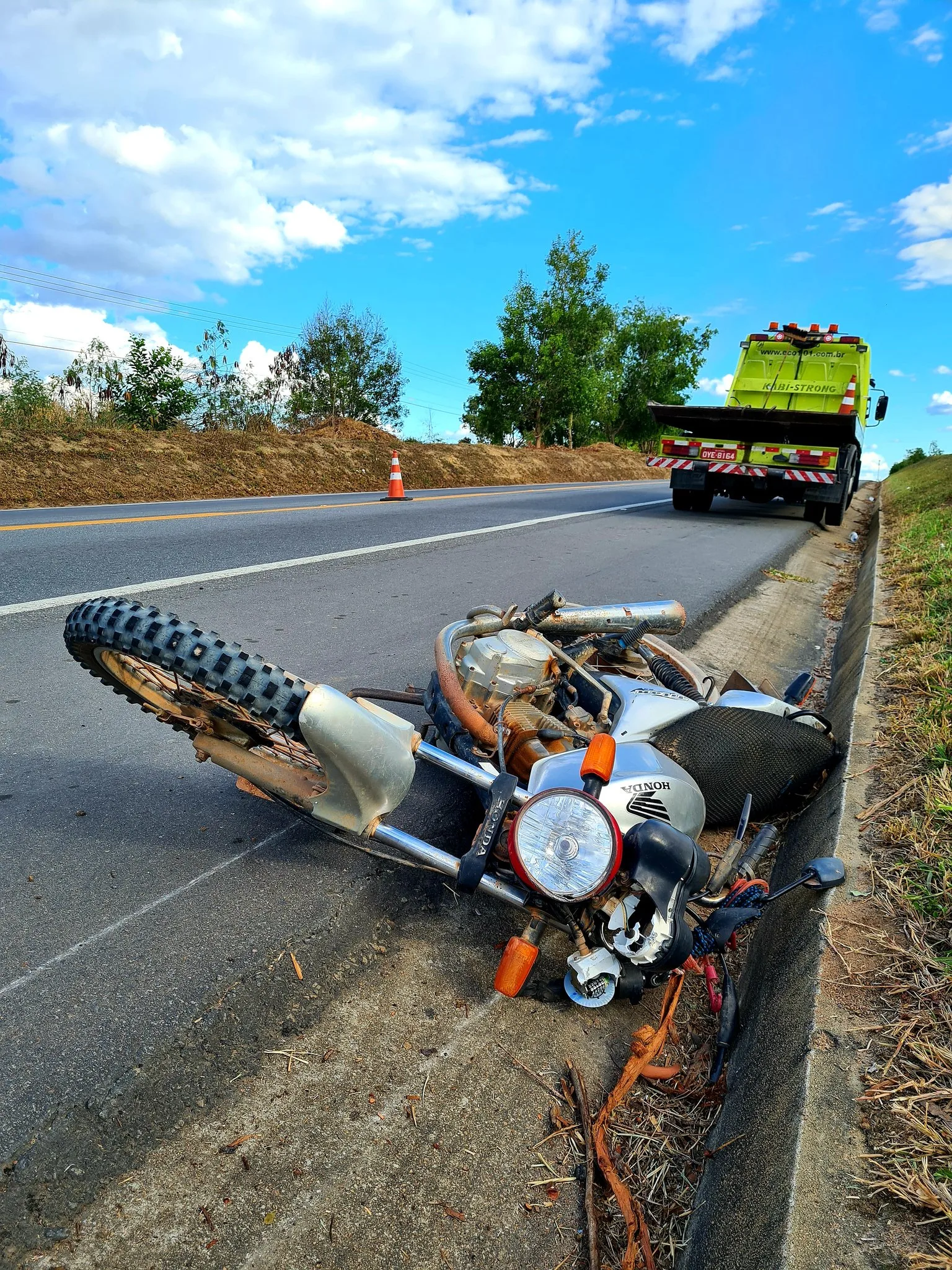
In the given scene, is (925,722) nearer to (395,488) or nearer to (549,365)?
(395,488)

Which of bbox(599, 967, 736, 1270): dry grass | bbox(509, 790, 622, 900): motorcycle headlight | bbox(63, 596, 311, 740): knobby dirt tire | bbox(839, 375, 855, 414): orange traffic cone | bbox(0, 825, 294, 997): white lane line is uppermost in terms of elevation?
bbox(839, 375, 855, 414): orange traffic cone

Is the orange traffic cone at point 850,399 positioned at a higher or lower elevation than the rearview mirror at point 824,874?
higher

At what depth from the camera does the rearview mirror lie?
2174mm

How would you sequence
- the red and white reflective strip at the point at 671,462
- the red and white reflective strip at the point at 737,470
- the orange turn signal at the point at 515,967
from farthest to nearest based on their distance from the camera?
the red and white reflective strip at the point at 671,462 < the red and white reflective strip at the point at 737,470 < the orange turn signal at the point at 515,967

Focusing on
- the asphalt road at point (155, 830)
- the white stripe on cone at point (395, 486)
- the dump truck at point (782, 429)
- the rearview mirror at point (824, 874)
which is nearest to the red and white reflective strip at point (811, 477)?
the dump truck at point (782, 429)

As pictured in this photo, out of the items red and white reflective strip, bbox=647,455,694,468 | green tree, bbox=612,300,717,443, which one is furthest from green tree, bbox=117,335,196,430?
green tree, bbox=612,300,717,443

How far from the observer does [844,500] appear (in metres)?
13.4

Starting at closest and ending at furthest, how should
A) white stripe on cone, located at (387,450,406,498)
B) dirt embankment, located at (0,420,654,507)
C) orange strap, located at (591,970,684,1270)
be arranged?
orange strap, located at (591,970,684,1270), dirt embankment, located at (0,420,654,507), white stripe on cone, located at (387,450,406,498)

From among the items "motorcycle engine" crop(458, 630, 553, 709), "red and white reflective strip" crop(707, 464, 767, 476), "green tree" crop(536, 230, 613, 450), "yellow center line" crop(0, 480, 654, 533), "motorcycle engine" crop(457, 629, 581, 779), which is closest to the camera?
"motorcycle engine" crop(457, 629, 581, 779)

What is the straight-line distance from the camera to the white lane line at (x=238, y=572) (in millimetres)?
4895

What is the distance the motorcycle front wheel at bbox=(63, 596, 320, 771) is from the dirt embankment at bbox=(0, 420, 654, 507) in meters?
11.5

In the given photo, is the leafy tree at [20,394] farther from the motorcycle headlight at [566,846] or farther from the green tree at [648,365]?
the green tree at [648,365]

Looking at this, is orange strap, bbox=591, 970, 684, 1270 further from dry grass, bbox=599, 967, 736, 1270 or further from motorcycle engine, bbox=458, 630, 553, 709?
motorcycle engine, bbox=458, 630, 553, 709

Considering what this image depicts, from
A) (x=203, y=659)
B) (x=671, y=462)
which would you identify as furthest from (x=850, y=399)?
(x=203, y=659)
